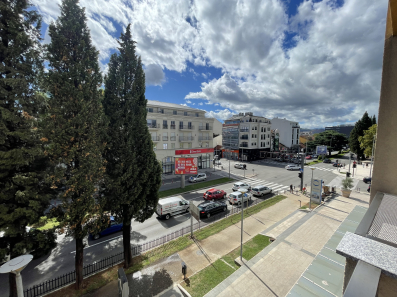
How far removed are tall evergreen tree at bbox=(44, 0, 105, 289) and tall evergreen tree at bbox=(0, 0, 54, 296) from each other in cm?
73

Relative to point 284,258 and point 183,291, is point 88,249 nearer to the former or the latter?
point 183,291

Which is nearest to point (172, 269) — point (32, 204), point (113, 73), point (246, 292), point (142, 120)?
point (246, 292)

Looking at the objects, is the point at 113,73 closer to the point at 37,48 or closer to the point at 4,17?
the point at 37,48

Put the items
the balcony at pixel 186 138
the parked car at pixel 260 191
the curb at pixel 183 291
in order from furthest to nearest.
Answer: the balcony at pixel 186 138 → the parked car at pixel 260 191 → the curb at pixel 183 291

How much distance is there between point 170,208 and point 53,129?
11.8 metres

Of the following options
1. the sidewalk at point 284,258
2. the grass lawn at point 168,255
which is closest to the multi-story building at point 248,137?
the sidewalk at point 284,258

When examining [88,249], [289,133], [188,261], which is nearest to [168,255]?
[188,261]

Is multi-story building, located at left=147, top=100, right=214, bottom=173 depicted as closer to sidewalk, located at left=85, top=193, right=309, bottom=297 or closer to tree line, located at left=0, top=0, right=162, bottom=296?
sidewalk, located at left=85, top=193, right=309, bottom=297

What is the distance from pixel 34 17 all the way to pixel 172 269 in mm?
14121

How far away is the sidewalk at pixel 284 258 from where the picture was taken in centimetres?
833

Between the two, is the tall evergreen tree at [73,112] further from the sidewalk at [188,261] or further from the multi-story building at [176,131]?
the multi-story building at [176,131]

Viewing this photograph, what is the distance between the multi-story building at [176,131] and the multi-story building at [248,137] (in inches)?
723

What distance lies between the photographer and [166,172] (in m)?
32.9

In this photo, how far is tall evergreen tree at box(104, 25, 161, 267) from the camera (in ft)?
30.8
